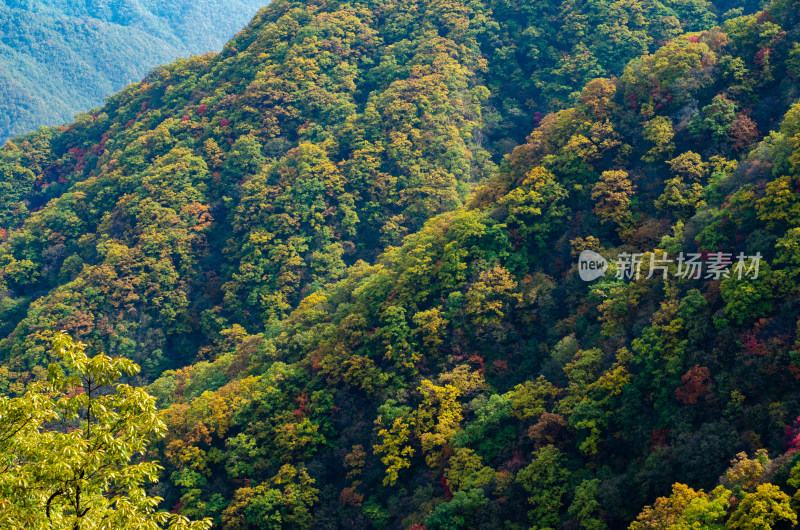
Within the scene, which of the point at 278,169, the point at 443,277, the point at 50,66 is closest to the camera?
the point at 443,277

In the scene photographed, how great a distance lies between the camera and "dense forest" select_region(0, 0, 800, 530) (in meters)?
24.2

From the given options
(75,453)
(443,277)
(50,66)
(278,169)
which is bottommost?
(443,277)

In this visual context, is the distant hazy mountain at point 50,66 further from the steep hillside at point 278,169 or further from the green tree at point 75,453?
the green tree at point 75,453

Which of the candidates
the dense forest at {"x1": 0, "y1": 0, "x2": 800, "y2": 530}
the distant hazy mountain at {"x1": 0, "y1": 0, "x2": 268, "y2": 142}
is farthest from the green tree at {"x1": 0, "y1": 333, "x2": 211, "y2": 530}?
→ the distant hazy mountain at {"x1": 0, "y1": 0, "x2": 268, "y2": 142}

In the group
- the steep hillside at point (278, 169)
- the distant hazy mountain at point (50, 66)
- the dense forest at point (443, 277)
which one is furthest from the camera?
the distant hazy mountain at point (50, 66)

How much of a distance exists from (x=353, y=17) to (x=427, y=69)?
50.1ft

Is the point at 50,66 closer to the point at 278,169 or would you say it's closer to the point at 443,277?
the point at 278,169

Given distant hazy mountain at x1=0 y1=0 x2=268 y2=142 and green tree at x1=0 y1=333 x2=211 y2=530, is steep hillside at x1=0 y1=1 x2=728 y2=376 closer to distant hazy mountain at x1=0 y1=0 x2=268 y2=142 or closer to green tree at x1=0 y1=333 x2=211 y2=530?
green tree at x1=0 y1=333 x2=211 y2=530

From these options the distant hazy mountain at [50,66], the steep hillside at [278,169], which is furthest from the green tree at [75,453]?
the distant hazy mountain at [50,66]

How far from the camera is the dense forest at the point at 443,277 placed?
24156 millimetres

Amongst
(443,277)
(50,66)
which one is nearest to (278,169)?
(443,277)

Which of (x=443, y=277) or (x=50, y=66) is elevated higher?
(x=50, y=66)

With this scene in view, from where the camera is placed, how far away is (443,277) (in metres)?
38.9

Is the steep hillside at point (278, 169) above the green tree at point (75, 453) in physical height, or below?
below
